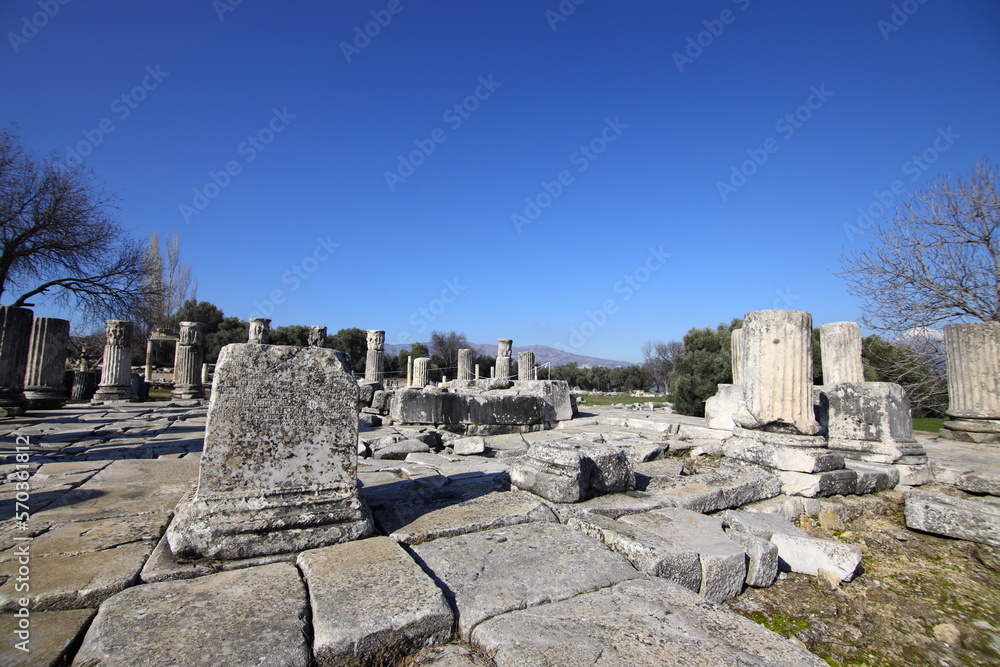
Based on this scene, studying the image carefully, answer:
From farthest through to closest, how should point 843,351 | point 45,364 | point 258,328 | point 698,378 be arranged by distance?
1. point 698,378
2. point 258,328
3. point 45,364
4. point 843,351

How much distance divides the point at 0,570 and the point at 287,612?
147cm

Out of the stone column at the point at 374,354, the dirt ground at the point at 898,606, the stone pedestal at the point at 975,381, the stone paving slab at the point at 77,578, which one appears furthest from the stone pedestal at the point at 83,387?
the stone pedestal at the point at 975,381

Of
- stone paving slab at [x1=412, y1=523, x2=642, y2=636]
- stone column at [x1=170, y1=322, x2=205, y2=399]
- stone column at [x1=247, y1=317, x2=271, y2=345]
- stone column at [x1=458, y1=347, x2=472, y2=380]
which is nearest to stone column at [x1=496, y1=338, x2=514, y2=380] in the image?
stone column at [x1=458, y1=347, x2=472, y2=380]

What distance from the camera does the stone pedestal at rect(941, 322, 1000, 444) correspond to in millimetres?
7492

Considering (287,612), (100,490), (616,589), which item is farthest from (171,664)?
(100,490)

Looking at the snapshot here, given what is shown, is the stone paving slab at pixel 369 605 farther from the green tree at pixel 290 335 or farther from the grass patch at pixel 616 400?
the green tree at pixel 290 335

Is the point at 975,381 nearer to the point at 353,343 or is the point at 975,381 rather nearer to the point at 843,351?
the point at 843,351

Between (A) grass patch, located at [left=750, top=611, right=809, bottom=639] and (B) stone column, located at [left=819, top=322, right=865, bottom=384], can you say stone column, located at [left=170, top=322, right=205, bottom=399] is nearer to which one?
(B) stone column, located at [left=819, top=322, right=865, bottom=384]

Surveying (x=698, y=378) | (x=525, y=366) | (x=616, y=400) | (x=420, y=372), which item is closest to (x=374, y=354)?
(x=420, y=372)

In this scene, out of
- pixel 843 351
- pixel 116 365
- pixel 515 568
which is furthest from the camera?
pixel 116 365

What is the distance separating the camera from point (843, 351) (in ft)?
27.3

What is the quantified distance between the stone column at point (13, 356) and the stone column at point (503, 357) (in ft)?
45.2

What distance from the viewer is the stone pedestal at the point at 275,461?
253 centimetres

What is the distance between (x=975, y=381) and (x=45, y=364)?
61.7 ft
